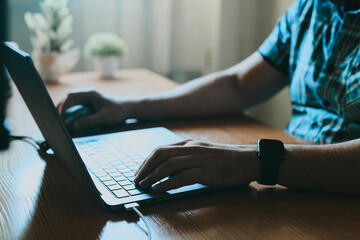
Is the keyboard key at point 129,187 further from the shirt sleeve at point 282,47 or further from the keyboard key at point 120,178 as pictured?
the shirt sleeve at point 282,47

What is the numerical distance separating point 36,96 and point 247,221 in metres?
0.39

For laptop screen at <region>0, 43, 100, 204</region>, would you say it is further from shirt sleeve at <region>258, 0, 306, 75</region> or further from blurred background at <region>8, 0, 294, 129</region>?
blurred background at <region>8, 0, 294, 129</region>

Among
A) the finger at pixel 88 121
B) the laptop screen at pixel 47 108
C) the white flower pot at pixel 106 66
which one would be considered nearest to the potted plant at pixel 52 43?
the white flower pot at pixel 106 66

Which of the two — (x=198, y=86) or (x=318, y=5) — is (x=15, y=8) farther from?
(x=318, y=5)

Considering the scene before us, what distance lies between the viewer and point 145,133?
3.48ft

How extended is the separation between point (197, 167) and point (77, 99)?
1.74 feet

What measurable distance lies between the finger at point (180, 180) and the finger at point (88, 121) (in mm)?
440

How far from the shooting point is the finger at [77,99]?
1.15 metres

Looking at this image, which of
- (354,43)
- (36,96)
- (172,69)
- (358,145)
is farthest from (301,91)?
(172,69)

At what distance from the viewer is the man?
0.75 meters

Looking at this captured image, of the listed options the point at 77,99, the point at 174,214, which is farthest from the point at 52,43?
the point at 174,214

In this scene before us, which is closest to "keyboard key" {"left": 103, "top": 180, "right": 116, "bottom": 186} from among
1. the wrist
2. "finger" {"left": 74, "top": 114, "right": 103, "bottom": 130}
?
the wrist

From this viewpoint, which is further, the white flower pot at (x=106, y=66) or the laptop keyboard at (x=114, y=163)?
the white flower pot at (x=106, y=66)

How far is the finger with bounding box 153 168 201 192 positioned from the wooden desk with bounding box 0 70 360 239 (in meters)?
0.03
